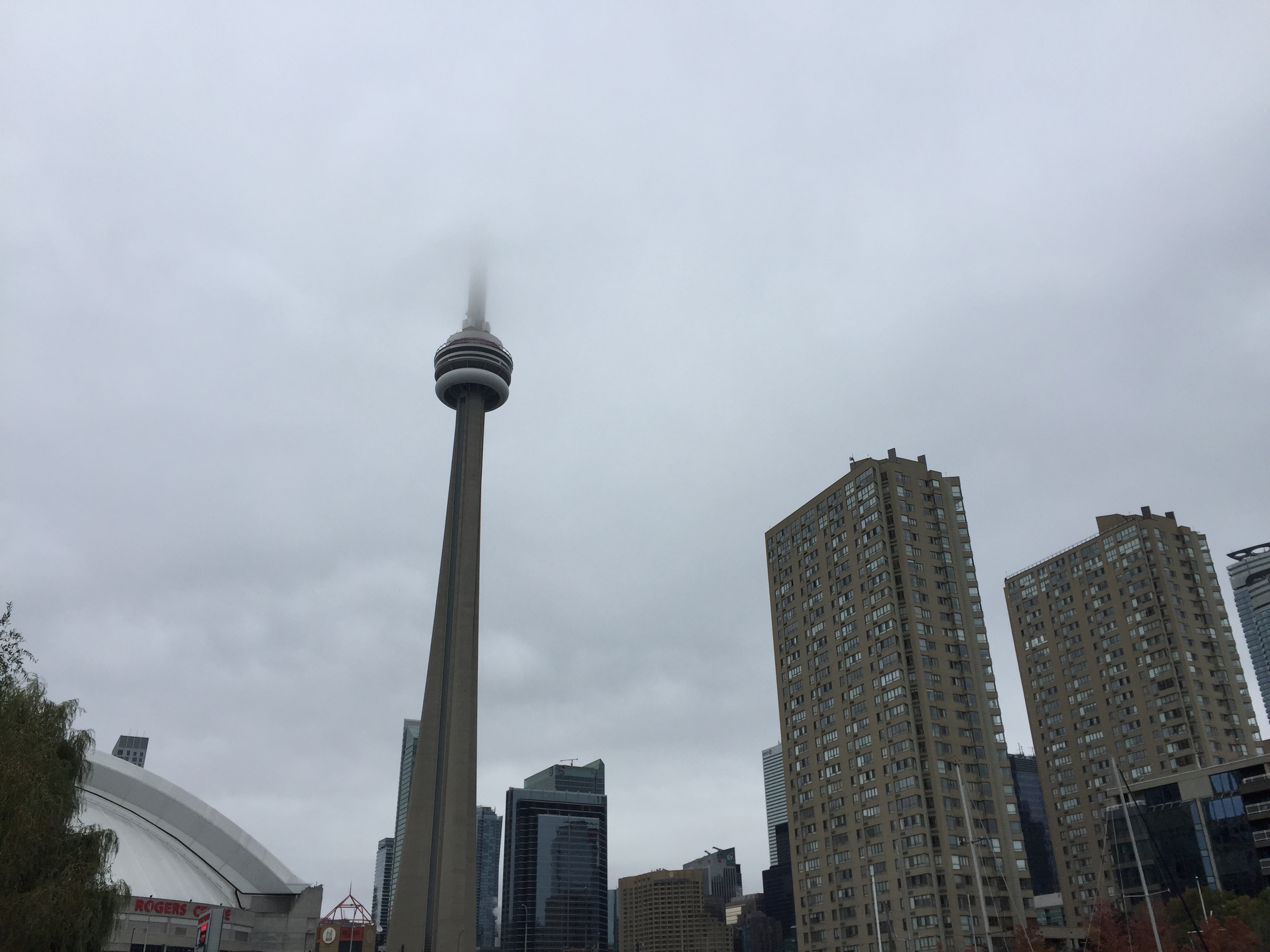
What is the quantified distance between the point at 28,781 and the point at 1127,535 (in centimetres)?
15207

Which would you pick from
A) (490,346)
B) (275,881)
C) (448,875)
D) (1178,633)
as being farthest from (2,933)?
(1178,633)

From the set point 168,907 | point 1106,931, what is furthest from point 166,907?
point 1106,931

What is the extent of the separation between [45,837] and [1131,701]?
474 feet

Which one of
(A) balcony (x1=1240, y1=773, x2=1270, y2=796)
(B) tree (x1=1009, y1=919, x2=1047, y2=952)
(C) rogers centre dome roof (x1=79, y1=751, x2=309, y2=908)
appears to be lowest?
(B) tree (x1=1009, y1=919, x2=1047, y2=952)

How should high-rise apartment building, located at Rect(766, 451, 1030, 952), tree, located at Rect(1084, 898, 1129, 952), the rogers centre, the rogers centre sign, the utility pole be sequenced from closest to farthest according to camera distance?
the utility pole → the rogers centre sign → the rogers centre → tree, located at Rect(1084, 898, 1129, 952) → high-rise apartment building, located at Rect(766, 451, 1030, 952)

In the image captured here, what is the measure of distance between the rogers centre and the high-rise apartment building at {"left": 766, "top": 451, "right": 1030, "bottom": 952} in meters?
55.8

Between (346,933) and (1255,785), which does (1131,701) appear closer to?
(1255,785)

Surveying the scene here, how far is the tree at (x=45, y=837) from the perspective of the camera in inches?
1194

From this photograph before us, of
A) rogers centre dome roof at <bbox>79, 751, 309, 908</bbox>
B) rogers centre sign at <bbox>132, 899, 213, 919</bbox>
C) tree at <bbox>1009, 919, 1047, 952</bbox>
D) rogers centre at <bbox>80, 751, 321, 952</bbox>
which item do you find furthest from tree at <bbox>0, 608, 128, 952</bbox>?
tree at <bbox>1009, 919, 1047, 952</bbox>

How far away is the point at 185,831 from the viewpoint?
3204 inches

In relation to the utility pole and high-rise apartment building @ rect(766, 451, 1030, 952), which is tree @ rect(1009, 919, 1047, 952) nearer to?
high-rise apartment building @ rect(766, 451, 1030, 952)

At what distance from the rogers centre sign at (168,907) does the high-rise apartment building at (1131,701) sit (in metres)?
101

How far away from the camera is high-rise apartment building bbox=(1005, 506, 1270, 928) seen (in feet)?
380

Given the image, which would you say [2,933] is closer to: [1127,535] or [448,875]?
[448,875]
